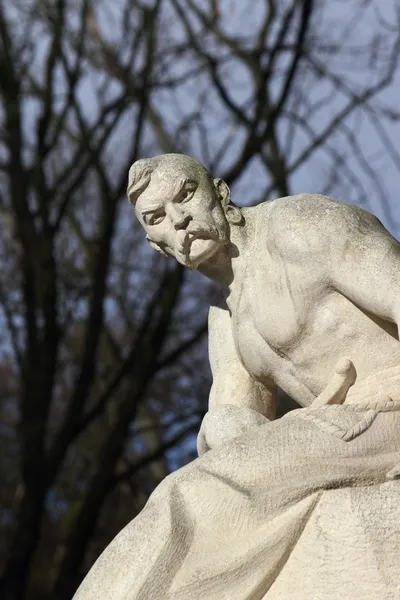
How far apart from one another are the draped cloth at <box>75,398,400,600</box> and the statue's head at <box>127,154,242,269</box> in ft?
1.71

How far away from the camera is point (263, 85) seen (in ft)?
25.6

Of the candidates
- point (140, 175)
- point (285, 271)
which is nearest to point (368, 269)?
point (285, 271)

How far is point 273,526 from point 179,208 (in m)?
0.81

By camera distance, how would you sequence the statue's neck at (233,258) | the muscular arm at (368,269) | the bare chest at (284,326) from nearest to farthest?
the muscular arm at (368,269), the bare chest at (284,326), the statue's neck at (233,258)

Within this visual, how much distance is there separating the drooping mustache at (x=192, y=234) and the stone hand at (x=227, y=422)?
0.39 metres

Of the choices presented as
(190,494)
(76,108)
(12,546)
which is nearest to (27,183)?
(76,108)

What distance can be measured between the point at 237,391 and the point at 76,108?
5.33 meters

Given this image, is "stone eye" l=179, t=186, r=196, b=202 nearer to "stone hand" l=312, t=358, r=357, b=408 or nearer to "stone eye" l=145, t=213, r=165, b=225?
"stone eye" l=145, t=213, r=165, b=225

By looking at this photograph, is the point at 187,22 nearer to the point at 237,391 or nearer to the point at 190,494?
the point at 237,391

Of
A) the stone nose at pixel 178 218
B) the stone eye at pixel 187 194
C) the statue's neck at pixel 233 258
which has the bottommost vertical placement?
the statue's neck at pixel 233 258

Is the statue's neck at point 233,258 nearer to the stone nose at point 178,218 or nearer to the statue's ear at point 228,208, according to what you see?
the statue's ear at point 228,208

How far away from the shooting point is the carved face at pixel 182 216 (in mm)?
2809

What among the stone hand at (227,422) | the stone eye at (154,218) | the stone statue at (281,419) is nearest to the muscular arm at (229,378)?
the stone statue at (281,419)

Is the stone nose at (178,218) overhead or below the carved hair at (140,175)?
below
